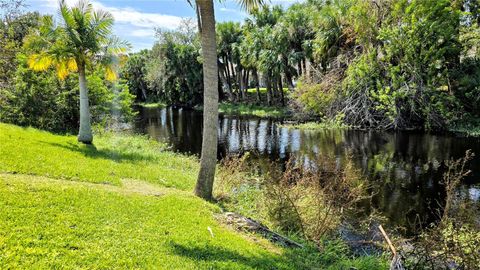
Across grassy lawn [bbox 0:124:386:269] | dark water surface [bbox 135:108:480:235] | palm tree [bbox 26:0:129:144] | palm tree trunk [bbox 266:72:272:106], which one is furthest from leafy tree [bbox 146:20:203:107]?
grassy lawn [bbox 0:124:386:269]

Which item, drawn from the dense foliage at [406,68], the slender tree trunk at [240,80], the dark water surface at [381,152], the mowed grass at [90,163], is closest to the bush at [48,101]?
the dark water surface at [381,152]

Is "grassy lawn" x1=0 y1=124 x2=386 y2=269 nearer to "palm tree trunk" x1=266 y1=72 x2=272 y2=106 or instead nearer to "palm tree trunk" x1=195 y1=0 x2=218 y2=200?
"palm tree trunk" x1=195 y1=0 x2=218 y2=200

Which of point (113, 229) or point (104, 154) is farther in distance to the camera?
point (104, 154)

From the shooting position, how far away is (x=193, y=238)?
6.82m

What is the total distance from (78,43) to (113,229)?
11.8 m

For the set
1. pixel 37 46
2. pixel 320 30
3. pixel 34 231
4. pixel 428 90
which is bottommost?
pixel 34 231

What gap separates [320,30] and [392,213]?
83.2 feet

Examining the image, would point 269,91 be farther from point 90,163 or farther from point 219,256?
point 219,256

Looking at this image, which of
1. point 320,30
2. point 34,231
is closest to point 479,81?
point 320,30

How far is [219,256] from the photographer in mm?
6219

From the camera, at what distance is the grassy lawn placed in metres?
5.26

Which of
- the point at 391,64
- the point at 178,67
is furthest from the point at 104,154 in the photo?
the point at 178,67

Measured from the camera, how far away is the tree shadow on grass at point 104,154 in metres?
14.7

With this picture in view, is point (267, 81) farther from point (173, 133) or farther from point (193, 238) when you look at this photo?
point (193, 238)
